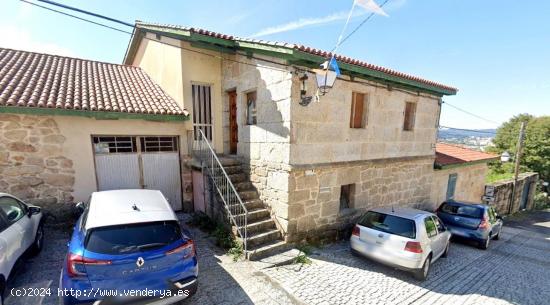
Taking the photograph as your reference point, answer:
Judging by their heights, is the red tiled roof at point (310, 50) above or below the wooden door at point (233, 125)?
above

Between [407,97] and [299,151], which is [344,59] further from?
[407,97]

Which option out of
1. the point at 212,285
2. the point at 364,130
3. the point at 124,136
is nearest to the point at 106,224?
the point at 212,285

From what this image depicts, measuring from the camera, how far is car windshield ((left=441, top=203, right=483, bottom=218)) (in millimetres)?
8026

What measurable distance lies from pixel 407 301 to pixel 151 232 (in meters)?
4.74

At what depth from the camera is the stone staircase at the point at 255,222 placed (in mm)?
5488

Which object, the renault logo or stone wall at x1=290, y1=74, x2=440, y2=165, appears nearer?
the renault logo

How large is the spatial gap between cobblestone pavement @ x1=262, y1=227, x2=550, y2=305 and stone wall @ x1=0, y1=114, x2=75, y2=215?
19.3 feet

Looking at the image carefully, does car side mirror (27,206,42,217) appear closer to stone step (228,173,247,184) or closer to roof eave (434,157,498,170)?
stone step (228,173,247,184)

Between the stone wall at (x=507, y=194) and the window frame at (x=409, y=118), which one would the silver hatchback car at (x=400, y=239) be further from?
the stone wall at (x=507, y=194)

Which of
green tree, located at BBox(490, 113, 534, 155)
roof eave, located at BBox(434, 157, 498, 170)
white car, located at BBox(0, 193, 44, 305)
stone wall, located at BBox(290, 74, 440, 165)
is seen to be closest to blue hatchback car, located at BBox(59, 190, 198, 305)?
white car, located at BBox(0, 193, 44, 305)

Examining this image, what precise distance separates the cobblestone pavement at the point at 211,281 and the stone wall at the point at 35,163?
143cm

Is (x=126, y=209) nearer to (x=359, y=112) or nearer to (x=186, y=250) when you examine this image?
(x=186, y=250)

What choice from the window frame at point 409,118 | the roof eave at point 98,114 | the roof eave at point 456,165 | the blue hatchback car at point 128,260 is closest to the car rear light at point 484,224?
the roof eave at point 456,165

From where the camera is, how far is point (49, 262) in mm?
4648
